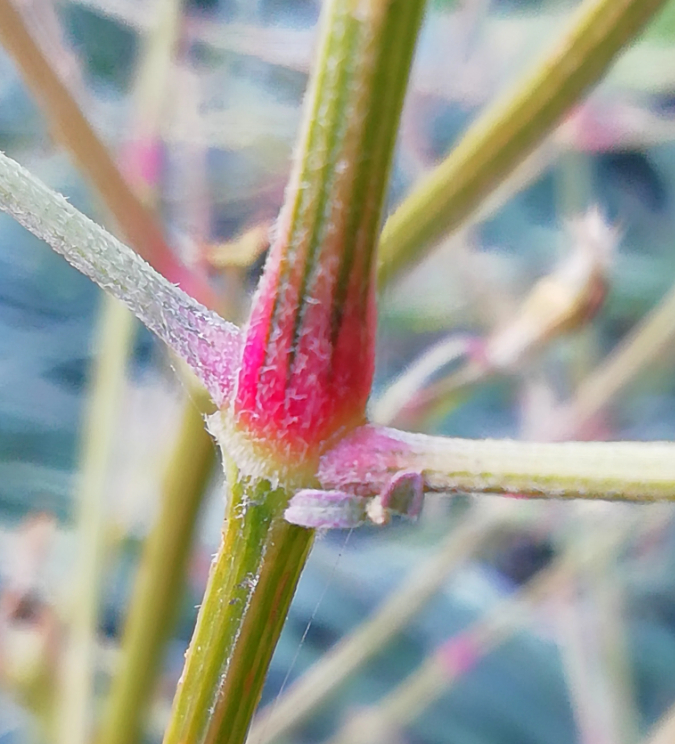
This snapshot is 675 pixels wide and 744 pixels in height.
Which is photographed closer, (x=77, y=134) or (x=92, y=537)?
(x=77, y=134)

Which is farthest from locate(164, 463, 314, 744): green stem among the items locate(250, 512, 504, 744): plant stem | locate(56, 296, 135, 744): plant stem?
locate(250, 512, 504, 744): plant stem

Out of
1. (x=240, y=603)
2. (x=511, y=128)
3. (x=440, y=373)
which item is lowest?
(x=240, y=603)

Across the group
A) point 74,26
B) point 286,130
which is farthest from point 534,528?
point 74,26

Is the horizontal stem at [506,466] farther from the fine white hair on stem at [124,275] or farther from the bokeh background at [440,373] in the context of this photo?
the bokeh background at [440,373]

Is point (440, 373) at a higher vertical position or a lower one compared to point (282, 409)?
higher

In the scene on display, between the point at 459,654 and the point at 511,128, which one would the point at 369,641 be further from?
the point at 511,128

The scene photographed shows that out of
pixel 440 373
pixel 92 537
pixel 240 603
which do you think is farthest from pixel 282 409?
pixel 440 373

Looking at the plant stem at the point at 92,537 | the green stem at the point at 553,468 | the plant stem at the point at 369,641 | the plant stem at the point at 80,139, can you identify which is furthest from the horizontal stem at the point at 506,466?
the plant stem at the point at 369,641
